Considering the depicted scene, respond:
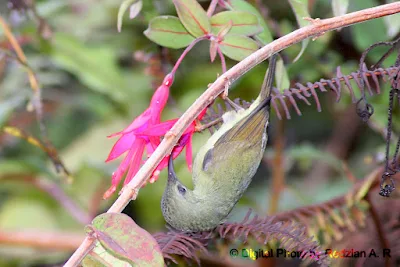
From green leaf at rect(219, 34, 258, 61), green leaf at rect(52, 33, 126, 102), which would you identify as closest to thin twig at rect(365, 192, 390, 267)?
green leaf at rect(219, 34, 258, 61)

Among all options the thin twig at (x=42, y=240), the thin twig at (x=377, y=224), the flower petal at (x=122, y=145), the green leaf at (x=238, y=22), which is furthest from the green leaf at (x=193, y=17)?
the thin twig at (x=42, y=240)

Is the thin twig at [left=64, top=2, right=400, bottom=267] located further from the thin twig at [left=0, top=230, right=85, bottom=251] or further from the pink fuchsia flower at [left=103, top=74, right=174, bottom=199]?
the thin twig at [left=0, top=230, right=85, bottom=251]

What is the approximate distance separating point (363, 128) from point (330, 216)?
1.48 meters

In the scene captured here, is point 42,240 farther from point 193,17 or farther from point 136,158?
point 193,17

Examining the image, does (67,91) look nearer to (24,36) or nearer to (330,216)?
(24,36)

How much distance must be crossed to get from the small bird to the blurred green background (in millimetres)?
540

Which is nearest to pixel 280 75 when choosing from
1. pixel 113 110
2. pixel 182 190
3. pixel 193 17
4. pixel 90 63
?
pixel 193 17

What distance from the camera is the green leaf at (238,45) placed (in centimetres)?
118

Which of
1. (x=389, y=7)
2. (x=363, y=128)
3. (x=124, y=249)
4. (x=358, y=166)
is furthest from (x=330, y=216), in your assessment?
(x=363, y=128)

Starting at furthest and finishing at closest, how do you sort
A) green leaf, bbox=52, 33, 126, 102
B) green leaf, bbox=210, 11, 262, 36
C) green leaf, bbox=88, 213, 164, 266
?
green leaf, bbox=52, 33, 126, 102 < green leaf, bbox=210, 11, 262, 36 < green leaf, bbox=88, 213, 164, 266

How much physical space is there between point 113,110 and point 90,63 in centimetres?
46

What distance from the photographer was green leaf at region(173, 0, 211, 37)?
1.14 meters

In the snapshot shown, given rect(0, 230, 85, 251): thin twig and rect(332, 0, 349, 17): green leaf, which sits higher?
rect(332, 0, 349, 17): green leaf

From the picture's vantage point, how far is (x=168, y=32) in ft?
4.05
